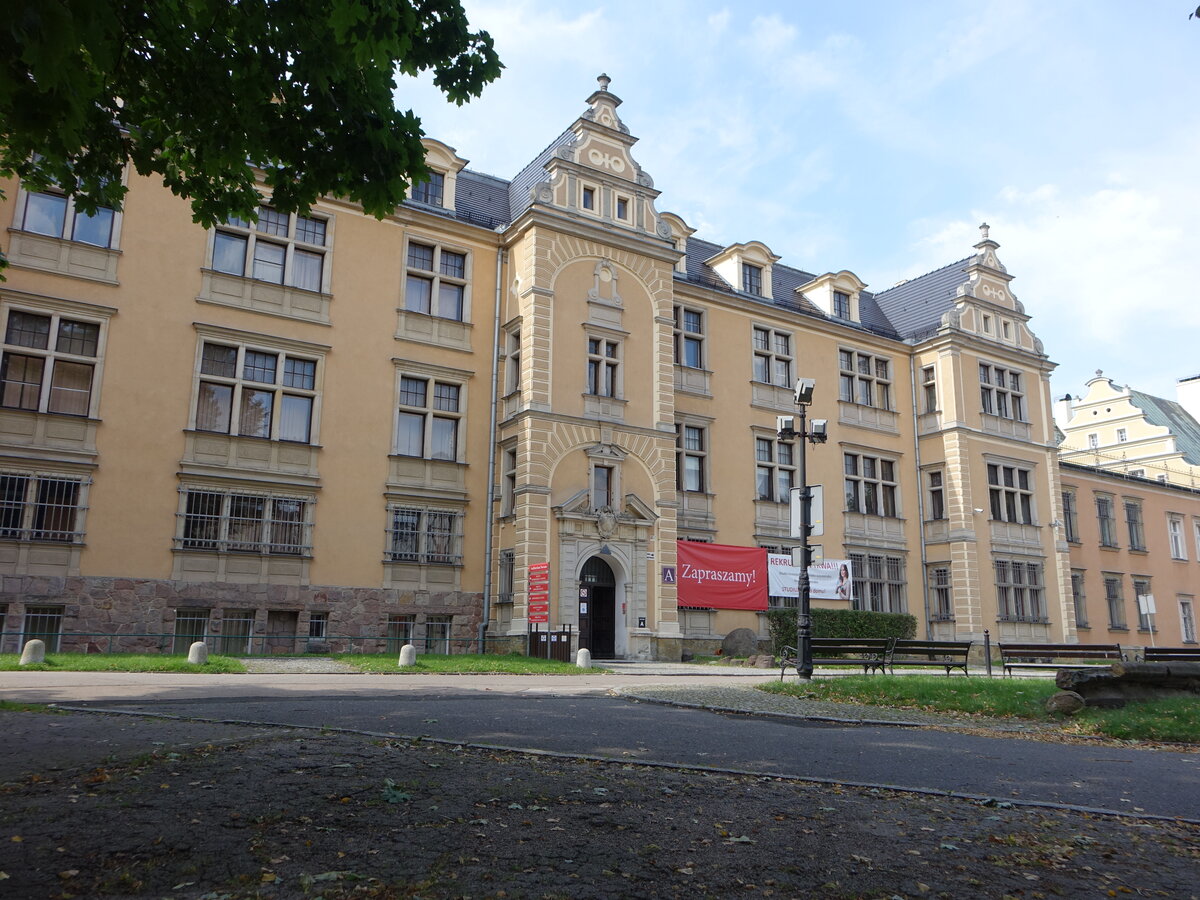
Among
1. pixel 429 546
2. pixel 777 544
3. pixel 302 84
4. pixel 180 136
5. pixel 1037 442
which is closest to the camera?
pixel 302 84

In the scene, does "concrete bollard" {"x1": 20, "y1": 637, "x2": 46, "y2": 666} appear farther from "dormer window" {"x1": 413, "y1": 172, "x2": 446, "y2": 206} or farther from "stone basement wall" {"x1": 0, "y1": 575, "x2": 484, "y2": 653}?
"dormer window" {"x1": 413, "y1": 172, "x2": 446, "y2": 206}

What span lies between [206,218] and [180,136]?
771mm

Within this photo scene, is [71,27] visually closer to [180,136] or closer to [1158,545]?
[180,136]

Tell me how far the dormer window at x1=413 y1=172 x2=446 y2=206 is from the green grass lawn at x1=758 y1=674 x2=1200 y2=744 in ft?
60.3

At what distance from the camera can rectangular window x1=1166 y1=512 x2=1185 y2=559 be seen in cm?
4541

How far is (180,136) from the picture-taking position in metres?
8.33

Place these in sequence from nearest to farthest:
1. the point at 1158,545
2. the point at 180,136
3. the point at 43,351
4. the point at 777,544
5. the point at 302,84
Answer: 1. the point at 302,84
2. the point at 180,136
3. the point at 43,351
4. the point at 777,544
5. the point at 1158,545

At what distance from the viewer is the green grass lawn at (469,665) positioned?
18156 millimetres

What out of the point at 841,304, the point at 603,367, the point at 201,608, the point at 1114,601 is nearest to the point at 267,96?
the point at 201,608

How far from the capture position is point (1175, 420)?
5616 centimetres

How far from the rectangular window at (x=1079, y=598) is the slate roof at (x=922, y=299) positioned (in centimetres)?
1301

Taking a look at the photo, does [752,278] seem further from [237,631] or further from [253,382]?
[237,631]


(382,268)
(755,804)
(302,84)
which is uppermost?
(382,268)

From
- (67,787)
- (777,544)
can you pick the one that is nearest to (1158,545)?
(777,544)
